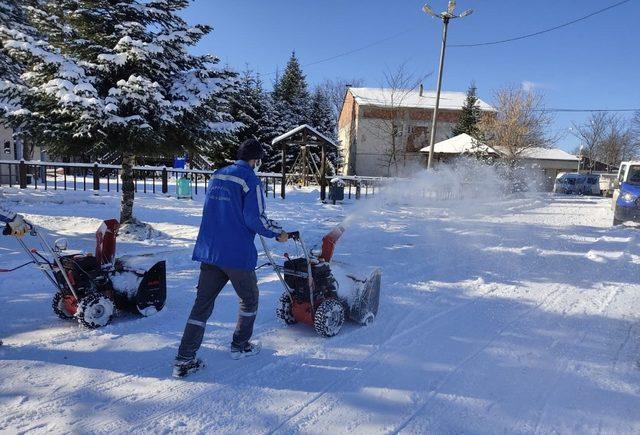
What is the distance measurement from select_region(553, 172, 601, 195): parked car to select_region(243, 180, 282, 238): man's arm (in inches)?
1320

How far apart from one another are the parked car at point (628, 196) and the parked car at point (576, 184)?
62.8 feet

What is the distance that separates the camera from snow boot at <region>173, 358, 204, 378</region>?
3.48 m

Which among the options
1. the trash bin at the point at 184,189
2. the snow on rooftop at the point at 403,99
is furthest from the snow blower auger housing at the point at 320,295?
the snow on rooftop at the point at 403,99

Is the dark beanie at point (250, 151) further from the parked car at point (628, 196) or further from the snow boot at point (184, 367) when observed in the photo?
the parked car at point (628, 196)

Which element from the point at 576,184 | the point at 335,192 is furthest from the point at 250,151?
the point at 576,184

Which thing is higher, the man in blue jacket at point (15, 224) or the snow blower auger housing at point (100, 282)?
the man in blue jacket at point (15, 224)

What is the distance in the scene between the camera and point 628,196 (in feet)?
43.1

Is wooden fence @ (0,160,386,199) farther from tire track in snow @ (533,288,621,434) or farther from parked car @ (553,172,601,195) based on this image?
parked car @ (553,172,601,195)

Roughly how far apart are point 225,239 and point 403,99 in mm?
36205

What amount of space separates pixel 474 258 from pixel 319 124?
32270 mm

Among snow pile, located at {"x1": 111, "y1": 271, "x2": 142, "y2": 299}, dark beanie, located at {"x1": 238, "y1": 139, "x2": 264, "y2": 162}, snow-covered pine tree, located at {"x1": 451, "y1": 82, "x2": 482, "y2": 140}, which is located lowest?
snow pile, located at {"x1": 111, "y1": 271, "x2": 142, "y2": 299}

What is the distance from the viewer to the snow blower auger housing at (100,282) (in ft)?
14.0

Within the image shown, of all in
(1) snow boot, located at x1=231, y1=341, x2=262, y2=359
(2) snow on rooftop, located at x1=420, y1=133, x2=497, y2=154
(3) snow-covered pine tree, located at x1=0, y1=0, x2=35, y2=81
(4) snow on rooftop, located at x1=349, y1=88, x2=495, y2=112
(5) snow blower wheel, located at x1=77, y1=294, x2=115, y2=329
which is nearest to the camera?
(1) snow boot, located at x1=231, y1=341, x2=262, y2=359

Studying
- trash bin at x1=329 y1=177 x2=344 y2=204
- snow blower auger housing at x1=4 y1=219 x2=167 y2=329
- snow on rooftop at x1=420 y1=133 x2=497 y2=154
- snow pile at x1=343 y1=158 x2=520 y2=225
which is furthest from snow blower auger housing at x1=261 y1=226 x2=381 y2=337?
snow on rooftop at x1=420 y1=133 x2=497 y2=154
